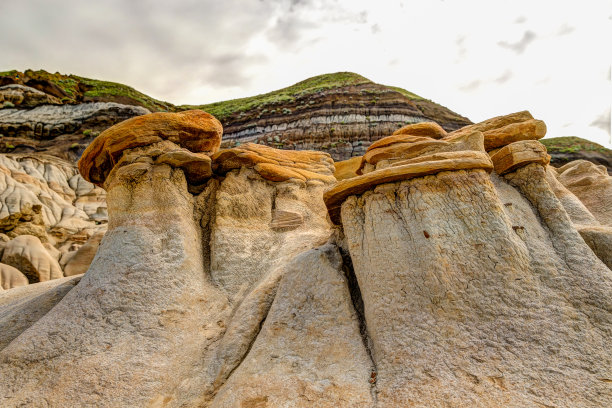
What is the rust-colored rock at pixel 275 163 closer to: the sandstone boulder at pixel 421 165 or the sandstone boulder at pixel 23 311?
the sandstone boulder at pixel 421 165

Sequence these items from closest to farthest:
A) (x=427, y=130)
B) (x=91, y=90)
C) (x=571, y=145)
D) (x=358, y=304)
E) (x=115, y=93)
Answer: (x=358, y=304) < (x=427, y=130) < (x=571, y=145) < (x=115, y=93) < (x=91, y=90)

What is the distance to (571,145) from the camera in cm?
3947

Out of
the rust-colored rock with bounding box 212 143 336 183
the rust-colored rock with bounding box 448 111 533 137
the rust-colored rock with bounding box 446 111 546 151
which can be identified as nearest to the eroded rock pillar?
the rust-colored rock with bounding box 212 143 336 183

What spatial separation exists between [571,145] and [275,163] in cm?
4472

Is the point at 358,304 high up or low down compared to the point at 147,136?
down

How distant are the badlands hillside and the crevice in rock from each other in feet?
0.08

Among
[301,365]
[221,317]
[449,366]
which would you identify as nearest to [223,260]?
[221,317]

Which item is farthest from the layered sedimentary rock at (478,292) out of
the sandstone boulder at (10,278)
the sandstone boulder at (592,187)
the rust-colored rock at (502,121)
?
the sandstone boulder at (10,278)

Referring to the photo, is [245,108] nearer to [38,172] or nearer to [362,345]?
[38,172]

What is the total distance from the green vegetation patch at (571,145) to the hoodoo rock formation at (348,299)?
3761 cm

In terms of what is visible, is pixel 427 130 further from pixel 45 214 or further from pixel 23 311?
pixel 45 214

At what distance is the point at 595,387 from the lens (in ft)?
9.43

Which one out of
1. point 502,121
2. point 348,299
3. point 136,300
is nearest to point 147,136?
point 136,300

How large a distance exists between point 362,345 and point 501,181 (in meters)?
3.30
